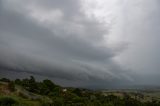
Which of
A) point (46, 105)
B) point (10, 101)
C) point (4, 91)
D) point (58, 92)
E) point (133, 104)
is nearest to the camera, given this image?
point (10, 101)

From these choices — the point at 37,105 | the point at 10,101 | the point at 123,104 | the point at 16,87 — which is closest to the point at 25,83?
the point at 16,87

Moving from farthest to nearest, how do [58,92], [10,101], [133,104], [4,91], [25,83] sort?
[133,104]
[25,83]
[58,92]
[4,91]
[10,101]

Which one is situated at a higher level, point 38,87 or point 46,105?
point 38,87

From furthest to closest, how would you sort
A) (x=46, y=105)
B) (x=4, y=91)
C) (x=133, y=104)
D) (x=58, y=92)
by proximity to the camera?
(x=133, y=104), (x=58, y=92), (x=4, y=91), (x=46, y=105)

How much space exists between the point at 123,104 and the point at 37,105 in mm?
75288

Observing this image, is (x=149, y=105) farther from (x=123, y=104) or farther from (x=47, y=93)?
(x=47, y=93)

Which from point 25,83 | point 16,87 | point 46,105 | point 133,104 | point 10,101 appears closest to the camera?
point 10,101

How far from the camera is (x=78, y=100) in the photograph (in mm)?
119875

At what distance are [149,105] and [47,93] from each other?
62955 mm

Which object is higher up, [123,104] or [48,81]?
[48,81]

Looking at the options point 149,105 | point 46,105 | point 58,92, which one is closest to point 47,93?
point 58,92

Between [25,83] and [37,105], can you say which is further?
[25,83]

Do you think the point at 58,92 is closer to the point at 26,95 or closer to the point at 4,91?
the point at 26,95

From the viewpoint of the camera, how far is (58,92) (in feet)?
440
